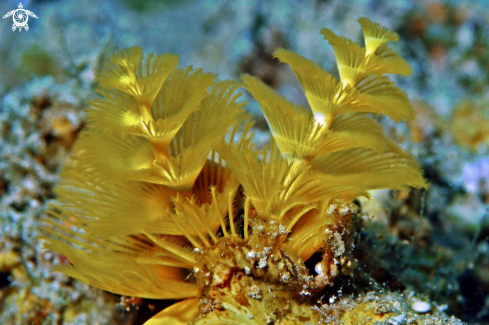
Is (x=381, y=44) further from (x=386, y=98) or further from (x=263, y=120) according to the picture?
(x=263, y=120)

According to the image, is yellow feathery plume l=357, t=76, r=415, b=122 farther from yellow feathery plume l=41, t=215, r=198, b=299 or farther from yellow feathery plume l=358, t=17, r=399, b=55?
yellow feathery plume l=41, t=215, r=198, b=299

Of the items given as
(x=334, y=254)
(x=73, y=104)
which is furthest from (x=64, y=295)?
(x=334, y=254)

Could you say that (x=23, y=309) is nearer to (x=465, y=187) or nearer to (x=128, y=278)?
(x=128, y=278)

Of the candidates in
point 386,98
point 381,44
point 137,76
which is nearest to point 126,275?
point 137,76

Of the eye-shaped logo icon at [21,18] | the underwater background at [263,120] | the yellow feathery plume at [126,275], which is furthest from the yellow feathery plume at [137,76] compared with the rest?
the eye-shaped logo icon at [21,18]

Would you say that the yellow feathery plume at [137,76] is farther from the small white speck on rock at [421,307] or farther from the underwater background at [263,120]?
the small white speck on rock at [421,307]
